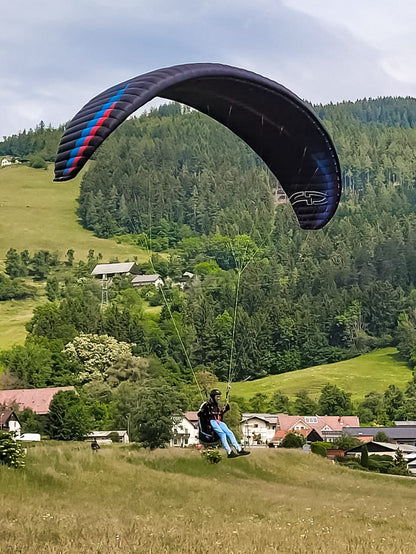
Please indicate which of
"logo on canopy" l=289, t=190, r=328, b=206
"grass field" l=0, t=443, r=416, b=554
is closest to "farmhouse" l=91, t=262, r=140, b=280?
"grass field" l=0, t=443, r=416, b=554

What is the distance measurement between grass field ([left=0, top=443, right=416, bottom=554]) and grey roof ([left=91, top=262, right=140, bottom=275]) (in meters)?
114

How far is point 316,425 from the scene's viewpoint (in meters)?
85.2

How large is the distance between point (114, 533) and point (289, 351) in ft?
382

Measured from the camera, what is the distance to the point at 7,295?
14625 cm

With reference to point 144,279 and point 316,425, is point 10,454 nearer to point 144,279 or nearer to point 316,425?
point 316,425

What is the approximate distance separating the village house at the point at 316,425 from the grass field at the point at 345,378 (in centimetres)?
1413

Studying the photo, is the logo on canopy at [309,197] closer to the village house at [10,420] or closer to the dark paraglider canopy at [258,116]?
the dark paraglider canopy at [258,116]

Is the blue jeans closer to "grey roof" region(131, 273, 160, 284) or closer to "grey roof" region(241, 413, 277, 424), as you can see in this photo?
"grey roof" region(241, 413, 277, 424)

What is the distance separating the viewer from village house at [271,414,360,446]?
3184 inches

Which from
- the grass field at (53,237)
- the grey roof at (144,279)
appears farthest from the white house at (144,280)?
the grass field at (53,237)

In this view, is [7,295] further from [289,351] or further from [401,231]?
[401,231]

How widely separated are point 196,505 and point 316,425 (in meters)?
61.8

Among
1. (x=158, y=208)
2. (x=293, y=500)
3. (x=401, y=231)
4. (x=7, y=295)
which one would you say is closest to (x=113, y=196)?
(x=158, y=208)

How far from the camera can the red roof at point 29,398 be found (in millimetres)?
67250
